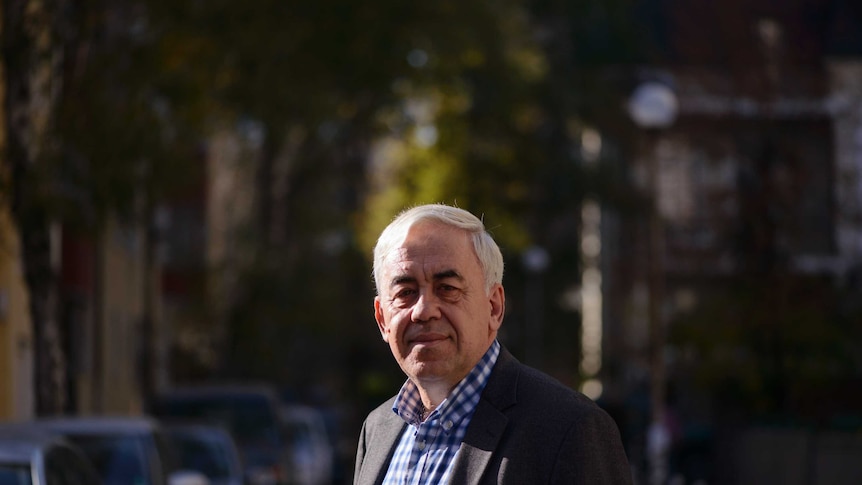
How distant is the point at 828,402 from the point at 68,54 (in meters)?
Answer: 9.38

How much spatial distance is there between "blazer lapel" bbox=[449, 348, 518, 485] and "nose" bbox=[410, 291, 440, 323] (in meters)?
0.19

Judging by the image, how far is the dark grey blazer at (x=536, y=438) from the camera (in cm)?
365

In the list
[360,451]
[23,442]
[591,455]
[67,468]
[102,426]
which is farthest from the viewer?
[102,426]

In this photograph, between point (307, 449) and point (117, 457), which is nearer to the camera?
point (117, 457)

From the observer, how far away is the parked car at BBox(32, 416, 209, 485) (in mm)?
12430

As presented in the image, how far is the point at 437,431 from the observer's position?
155 inches

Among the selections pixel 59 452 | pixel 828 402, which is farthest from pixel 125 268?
pixel 59 452

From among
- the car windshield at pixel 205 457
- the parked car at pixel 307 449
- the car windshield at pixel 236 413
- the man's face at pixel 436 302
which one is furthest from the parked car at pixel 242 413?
the man's face at pixel 436 302

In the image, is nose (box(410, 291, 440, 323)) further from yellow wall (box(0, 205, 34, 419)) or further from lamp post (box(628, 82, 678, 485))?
yellow wall (box(0, 205, 34, 419))

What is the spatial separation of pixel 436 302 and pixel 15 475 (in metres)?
5.91

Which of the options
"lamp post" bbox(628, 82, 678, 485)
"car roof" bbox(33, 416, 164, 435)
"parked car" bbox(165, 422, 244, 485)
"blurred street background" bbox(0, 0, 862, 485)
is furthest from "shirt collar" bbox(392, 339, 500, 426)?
"lamp post" bbox(628, 82, 678, 485)

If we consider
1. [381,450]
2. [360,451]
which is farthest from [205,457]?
[381,450]

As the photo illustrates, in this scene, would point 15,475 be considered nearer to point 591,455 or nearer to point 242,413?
point 591,455

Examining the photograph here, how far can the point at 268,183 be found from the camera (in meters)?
35.0
